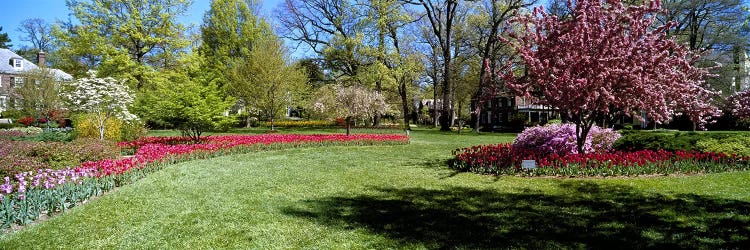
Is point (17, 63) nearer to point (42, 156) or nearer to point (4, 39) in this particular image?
point (4, 39)

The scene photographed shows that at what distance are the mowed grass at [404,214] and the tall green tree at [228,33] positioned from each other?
3076cm

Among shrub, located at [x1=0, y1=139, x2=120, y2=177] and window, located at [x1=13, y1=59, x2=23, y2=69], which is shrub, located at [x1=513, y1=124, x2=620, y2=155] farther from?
window, located at [x1=13, y1=59, x2=23, y2=69]

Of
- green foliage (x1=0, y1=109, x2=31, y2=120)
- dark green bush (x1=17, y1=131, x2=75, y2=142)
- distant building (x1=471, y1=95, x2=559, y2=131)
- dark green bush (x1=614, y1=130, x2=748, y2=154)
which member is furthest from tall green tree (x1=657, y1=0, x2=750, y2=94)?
green foliage (x1=0, y1=109, x2=31, y2=120)

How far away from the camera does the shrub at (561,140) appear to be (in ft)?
39.5

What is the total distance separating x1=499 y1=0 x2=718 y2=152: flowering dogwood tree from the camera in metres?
9.59

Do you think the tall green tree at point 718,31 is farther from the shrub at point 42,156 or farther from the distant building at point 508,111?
the shrub at point 42,156

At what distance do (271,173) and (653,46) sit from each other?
975 centimetres

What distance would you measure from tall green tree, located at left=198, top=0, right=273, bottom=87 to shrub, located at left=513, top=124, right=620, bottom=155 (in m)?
30.4

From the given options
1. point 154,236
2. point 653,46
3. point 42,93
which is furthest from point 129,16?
point 653,46

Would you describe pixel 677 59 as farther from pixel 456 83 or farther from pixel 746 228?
pixel 456 83

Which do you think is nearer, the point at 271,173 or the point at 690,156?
the point at 690,156

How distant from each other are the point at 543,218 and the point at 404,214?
6.75 ft

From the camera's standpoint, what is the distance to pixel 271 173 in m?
10.8

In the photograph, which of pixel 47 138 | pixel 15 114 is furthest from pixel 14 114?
pixel 47 138
